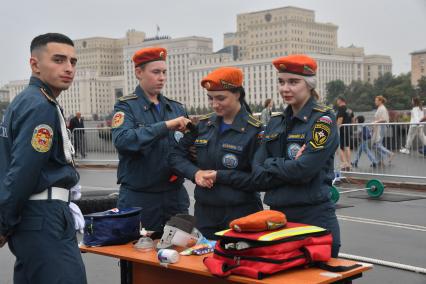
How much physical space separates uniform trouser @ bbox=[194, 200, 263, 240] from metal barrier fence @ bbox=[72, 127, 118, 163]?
16.1 meters

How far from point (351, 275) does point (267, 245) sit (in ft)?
1.69

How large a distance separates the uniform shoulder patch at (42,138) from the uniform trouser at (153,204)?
153 cm

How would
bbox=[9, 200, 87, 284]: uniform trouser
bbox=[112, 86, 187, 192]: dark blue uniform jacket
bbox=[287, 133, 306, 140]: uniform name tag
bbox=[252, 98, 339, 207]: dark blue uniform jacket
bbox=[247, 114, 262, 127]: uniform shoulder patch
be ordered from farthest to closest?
bbox=[112, 86, 187, 192]: dark blue uniform jacket < bbox=[247, 114, 262, 127]: uniform shoulder patch < bbox=[287, 133, 306, 140]: uniform name tag < bbox=[252, 98, 339, 207]: dark blue uniform jacket < bbox=[9, 200, 87, 284]: uniform trouser

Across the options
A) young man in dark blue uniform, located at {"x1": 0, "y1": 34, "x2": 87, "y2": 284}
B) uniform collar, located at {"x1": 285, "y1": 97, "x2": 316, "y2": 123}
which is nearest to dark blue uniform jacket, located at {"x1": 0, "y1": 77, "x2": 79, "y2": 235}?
young man in dark blue uniform, located at {"x1": 0, "y1": 34, "x2": 87, "y2": 284}

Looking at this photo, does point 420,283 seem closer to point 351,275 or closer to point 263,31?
point 351,275

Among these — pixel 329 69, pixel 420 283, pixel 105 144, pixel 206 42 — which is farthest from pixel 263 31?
pixel 420 283

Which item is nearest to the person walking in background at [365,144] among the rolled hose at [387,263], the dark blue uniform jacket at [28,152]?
the rolled hose at [387,263]

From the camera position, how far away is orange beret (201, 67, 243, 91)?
14.8 feet

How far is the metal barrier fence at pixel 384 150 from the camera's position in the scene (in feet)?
42.9

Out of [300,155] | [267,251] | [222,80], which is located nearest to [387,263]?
[300,155]

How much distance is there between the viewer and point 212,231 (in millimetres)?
4617

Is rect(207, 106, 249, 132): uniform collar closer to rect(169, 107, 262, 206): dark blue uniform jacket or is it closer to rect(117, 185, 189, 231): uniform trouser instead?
rect(169, 107, 262, 206): dark blue uniform jacket

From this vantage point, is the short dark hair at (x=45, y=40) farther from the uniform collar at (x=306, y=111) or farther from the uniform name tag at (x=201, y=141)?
the uniform collar at (x=306, y=111)

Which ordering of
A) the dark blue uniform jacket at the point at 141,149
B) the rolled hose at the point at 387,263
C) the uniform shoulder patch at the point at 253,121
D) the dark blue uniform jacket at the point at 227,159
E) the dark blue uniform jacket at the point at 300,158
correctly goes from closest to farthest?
the dark blue uniform jacket at the point at 300,158
the dark blue uniform jacket at the point at 227,159
the uniform shoulder patch at the point at 253,121
the dark blue uniform jacket at the point at 141,149
the rolled hose at the point at 387,263
